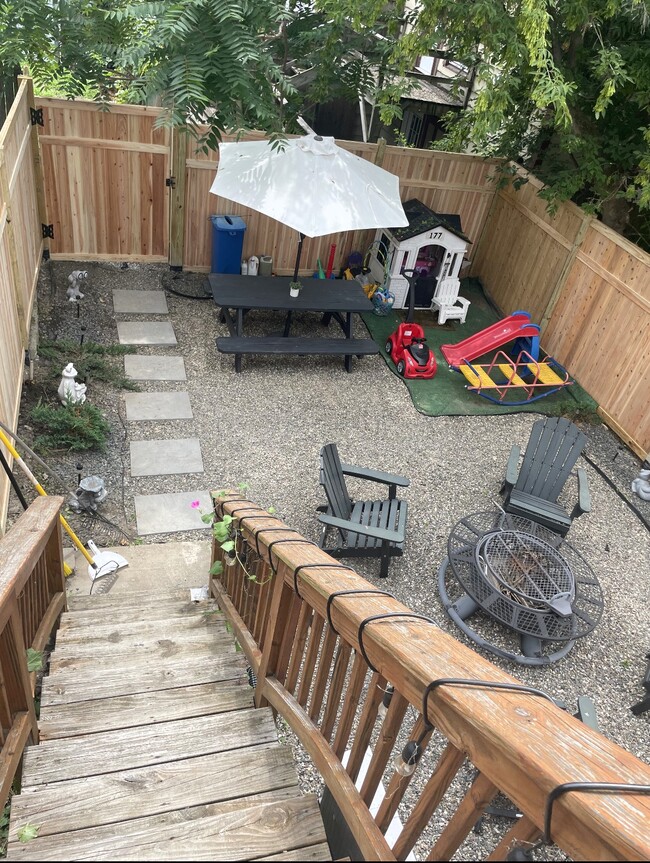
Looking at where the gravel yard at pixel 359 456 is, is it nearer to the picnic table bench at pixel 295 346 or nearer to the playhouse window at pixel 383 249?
the picnic table bench at pixel 295 346

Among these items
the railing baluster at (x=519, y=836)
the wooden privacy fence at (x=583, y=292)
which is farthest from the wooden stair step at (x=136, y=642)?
the wooden privacy fence at (x=583, y=292)

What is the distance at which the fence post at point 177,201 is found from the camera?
26.5ft

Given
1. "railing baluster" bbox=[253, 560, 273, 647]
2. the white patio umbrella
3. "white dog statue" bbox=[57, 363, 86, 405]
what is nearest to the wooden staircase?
"railing baluster" bbox=[253, 560, 273, 647]

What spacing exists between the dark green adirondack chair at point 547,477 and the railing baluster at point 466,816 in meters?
4.86

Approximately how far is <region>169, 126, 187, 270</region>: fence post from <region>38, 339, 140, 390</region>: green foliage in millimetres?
2289

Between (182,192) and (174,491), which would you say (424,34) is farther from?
(174,491)

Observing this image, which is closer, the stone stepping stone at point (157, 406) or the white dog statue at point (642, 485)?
the stone stepping stone at point (157, 406)

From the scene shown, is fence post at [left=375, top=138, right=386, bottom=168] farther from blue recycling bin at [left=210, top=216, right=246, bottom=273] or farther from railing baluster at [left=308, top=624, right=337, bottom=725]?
railing baluster at [left=308, top=624, right=337, bottom=725]

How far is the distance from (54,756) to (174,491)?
3.54 meters

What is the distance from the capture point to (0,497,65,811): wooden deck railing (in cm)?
210

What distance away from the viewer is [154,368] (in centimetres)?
717

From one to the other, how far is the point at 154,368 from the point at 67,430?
158 cm

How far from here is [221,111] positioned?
5.22 m

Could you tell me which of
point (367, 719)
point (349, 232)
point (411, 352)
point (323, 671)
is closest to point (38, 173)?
point (349, 232)
